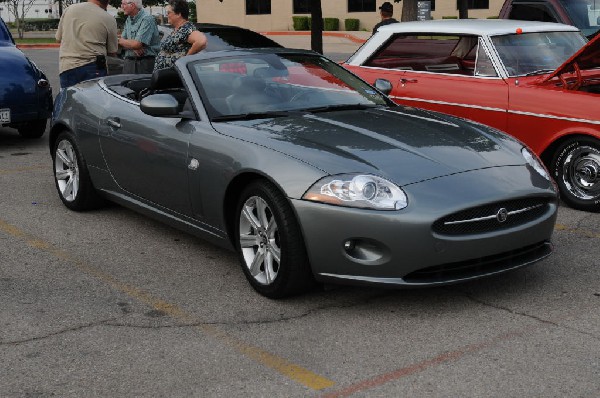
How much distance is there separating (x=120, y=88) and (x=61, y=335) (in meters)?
2.88

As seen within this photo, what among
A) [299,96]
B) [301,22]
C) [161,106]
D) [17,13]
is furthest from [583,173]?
[17,13]

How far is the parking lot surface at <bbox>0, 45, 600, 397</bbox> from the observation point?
3.99 metres

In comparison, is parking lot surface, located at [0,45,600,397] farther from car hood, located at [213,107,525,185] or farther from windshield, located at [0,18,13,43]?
windshield, located at [0,18,13,43]

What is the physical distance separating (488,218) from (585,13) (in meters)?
8.94

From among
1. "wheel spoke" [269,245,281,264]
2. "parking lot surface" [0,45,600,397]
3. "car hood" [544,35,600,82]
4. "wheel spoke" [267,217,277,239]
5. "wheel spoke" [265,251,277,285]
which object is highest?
"car hood" [544,35,600,82]

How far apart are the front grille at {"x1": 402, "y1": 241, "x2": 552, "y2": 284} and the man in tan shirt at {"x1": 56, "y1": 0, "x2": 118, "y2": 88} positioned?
5.82m

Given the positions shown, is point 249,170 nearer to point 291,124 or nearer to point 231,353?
point 291,124

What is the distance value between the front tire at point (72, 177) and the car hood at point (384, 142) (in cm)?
192

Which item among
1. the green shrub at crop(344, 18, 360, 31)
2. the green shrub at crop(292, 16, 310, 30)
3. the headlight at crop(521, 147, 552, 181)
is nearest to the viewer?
the headlight at crop(521, 147, 552, 181)

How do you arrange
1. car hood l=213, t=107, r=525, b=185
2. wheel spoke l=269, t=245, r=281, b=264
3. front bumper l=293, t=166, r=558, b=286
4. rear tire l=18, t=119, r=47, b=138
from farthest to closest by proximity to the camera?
1. rear tire l=18, t=119, r=47, b=138
2. wheel spoke l=269, t=245, r=281, b=264
3. car hood l=213, t=107, r=525, b=185
4. front bumper l=293, t=166, r=558, b=286

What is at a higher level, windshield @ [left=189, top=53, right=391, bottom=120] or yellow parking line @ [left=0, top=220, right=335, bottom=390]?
windshield @ [left=189, top=53, right=391, bottom=120]

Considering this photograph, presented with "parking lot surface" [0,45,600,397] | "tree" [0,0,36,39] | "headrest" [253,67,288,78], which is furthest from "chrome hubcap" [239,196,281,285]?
"tree" [0,0,36,39]

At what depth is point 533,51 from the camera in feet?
26.7

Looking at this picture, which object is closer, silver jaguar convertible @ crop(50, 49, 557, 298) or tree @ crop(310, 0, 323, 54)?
silver jaguar convertible @ crop(50, 49, 557, 298)
